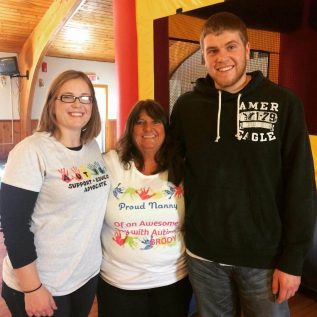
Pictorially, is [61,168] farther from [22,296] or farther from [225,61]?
[225,61]

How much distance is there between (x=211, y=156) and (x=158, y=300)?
641 millimetres

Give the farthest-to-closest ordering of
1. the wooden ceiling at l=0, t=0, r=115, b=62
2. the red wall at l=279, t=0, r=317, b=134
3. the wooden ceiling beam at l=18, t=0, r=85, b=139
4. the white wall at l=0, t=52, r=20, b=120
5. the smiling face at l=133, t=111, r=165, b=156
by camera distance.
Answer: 1. the white wall at l=0, t=52, r=20, b=120
2. the wooden ceiling at l=0, t=0, r=115, b=62
3. the wooden ceiling beam at l=18, t=0, r=85, b=139
4. the red wall at l=279, t=0, r=317, b=134
5. the smiling face at l=133, t=111, r=165, b=156

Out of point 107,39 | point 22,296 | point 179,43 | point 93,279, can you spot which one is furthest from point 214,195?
point 107,39

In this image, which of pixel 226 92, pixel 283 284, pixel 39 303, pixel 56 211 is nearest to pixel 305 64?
pixel 226 92

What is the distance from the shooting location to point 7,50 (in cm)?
A: 676

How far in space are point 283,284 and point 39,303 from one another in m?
0.84

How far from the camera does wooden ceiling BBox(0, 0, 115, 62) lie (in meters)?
5.35

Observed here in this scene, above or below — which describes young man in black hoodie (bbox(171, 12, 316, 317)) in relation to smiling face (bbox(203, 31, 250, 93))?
below

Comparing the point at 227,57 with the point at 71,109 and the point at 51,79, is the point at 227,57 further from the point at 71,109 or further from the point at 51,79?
the point at 51,79

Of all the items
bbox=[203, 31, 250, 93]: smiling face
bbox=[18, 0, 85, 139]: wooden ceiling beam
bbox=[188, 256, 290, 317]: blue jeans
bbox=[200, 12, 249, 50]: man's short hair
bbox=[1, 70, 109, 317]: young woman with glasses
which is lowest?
bbox=[188, 256, 290, 317]: blue jeans

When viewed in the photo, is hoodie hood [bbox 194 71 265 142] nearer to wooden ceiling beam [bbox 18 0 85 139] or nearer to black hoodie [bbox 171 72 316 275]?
black hoodie [bbox 171 72 316 275]

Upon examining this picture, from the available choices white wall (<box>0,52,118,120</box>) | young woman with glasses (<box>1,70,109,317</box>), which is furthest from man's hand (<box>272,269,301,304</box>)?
white wall (<box>0,52,118,120</box>)

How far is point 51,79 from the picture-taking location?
7074 millimetres

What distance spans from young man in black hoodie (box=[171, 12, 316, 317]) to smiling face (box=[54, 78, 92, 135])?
45cm
